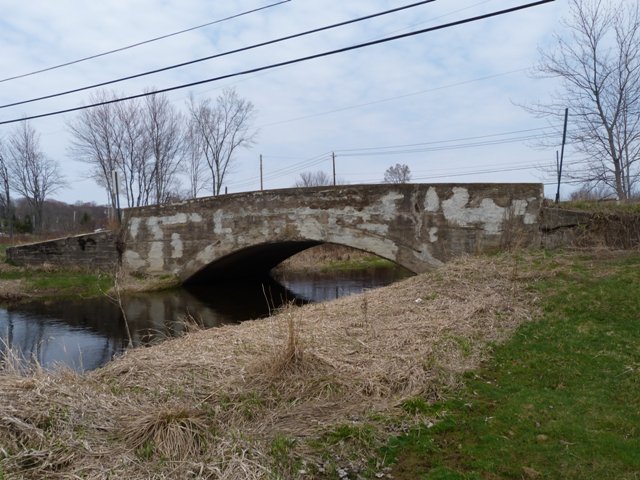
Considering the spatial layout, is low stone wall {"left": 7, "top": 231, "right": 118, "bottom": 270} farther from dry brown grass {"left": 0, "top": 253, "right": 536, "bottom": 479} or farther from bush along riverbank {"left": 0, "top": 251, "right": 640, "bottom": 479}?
bush along riverbank {"left": 0, "top": 251, "right": 640, "bottom": 479}

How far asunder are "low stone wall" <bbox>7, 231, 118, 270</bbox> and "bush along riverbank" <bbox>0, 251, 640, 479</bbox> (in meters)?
12.4

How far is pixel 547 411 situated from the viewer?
4.29 m

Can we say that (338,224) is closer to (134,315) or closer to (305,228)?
(305,228)

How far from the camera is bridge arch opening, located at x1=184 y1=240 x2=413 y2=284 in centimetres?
1650

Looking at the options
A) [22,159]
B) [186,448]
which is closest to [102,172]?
[22,159]

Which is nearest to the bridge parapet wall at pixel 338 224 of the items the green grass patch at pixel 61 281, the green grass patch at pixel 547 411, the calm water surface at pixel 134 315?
the green grass patch at pixel 61 281

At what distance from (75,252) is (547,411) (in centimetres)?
1790

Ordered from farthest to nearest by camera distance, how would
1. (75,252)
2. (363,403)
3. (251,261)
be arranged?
(251,261) → (75,252) → (363,403)

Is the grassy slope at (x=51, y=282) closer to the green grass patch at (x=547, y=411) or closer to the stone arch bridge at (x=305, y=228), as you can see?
the stone arch bridge at (x=305, y=228)

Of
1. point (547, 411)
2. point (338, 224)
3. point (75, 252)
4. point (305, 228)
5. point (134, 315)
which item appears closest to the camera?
point (547, 411)

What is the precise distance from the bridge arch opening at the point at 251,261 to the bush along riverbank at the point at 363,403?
28.0 ft

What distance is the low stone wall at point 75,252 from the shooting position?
18.2 meters

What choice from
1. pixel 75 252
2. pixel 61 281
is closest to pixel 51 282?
pixel 61 281

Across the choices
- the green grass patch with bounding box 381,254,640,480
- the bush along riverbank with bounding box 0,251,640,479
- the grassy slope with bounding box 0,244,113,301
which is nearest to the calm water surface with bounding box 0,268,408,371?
the grassy slope with bounding box 0,244,113,301
